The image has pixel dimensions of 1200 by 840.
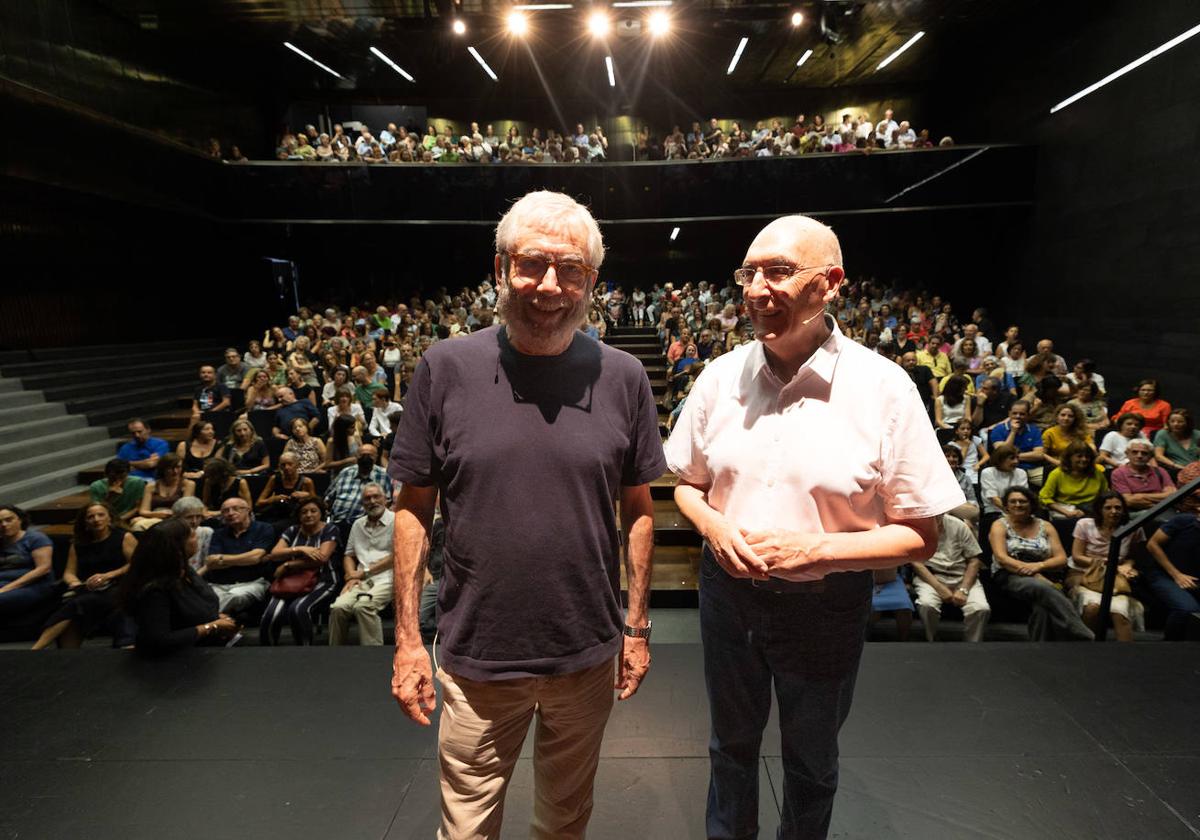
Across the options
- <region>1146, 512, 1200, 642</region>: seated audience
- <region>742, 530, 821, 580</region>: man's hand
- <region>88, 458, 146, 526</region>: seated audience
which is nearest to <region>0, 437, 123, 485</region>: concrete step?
<region>88, 458, 146, 526</region>: seated audience

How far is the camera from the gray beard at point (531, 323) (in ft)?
4.08

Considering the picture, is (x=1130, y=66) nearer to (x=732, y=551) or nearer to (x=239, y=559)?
(x=732, y=551)

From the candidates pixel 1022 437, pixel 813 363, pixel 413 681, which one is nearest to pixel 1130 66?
pixel 1022 437

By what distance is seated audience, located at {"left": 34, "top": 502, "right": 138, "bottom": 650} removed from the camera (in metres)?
3.61

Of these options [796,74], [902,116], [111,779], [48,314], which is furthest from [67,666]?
[902,116]

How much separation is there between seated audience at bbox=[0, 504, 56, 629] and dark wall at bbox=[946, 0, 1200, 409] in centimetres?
1033

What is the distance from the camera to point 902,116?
14.9 m

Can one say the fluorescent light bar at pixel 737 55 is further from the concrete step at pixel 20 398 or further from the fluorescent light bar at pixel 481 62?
the concrete step at pixel 20 398

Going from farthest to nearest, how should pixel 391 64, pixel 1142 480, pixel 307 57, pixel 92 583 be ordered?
pixel 391 64 → pixel 307 57 → pixel 1142 480 → pixel 92 583

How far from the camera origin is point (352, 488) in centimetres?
470

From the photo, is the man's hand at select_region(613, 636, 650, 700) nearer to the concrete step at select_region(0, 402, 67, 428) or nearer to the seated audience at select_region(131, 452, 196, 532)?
the seated audience at select_region(131, 452, 196, 532)

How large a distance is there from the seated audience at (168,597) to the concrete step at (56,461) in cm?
446

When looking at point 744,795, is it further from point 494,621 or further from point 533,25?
point 533,25

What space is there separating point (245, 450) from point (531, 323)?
5404 mm
